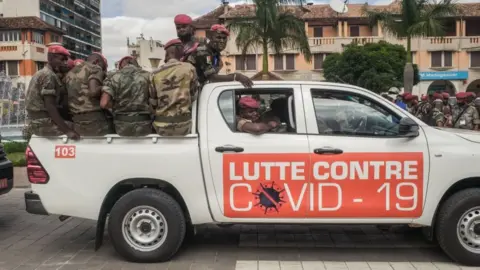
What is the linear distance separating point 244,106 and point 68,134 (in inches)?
71.8

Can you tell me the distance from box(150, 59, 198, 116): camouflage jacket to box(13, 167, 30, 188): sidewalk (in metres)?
5.98

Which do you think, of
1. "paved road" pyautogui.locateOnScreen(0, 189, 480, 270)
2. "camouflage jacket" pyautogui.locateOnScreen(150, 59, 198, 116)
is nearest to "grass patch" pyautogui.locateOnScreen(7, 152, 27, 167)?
"paved road" pyautogui.locateOnScreen(0, 189, 480, 270)

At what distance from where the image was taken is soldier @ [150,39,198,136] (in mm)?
5071

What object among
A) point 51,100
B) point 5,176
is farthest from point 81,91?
point 5,176

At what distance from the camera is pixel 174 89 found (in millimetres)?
5105

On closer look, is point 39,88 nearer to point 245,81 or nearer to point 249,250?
point 245,81

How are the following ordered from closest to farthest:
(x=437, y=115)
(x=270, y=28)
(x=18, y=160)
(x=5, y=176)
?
(x=5, y=176) → (x=437, y=115) → (x=18, y=160) → (x=270, y=28)

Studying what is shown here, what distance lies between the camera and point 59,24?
8400 centimetres

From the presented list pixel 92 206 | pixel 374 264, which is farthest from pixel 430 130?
pixel 92 206

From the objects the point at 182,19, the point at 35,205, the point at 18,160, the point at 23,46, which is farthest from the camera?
the point at 23,46

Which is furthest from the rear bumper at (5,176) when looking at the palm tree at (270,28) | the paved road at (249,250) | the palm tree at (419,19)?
the palm tree at (419,19)

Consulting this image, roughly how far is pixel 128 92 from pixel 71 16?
9276cm

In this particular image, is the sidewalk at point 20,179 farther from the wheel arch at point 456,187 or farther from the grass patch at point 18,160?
the wheel arch at point 456,187

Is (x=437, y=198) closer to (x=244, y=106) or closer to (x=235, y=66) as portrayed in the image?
(x=244, y=106)
